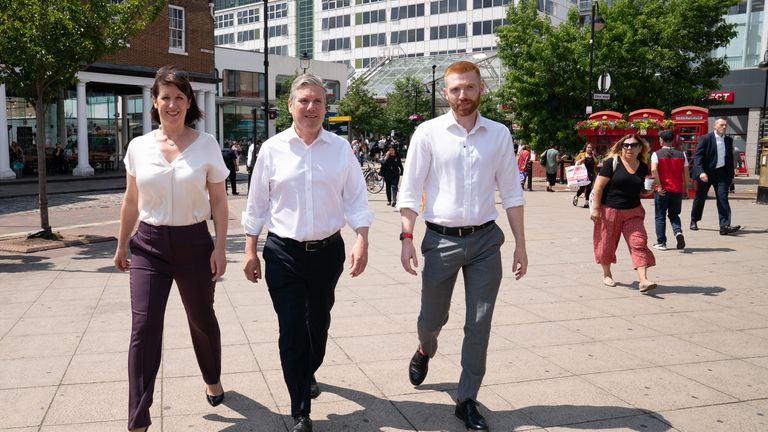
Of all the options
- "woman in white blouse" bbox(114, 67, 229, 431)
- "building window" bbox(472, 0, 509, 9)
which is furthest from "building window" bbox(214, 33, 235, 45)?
"woman in white blouse" bbox(114, 67, 229, 431)

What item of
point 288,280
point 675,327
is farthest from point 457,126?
point 675,327

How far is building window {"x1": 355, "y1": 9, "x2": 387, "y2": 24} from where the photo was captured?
79.4m

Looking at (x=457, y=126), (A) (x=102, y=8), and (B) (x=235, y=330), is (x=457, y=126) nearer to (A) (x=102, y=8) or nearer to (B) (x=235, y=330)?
(B) (x=235, y=330)

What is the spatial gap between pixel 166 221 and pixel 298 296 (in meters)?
0.79

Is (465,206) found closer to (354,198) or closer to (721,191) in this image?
(354,198)

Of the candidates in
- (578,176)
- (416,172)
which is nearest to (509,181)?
(416,172)

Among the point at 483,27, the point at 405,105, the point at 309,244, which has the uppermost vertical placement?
the point at 483,27

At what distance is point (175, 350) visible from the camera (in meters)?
5.09

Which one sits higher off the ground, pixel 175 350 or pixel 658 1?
pixel 658 1

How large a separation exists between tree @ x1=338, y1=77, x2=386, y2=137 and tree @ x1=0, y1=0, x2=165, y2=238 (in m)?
40.8

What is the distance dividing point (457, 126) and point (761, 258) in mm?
7322

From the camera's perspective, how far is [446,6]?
7412 centimetres

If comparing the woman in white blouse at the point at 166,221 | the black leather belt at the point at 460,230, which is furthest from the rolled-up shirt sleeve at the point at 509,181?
the woman in white blouse at the point at 166,221

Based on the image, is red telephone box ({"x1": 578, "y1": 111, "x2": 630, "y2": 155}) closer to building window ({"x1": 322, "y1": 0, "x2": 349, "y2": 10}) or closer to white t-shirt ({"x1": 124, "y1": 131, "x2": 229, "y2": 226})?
white t-shirt ({"x1": 124, "y1": 131, "x2": 229, "y2": 226})
